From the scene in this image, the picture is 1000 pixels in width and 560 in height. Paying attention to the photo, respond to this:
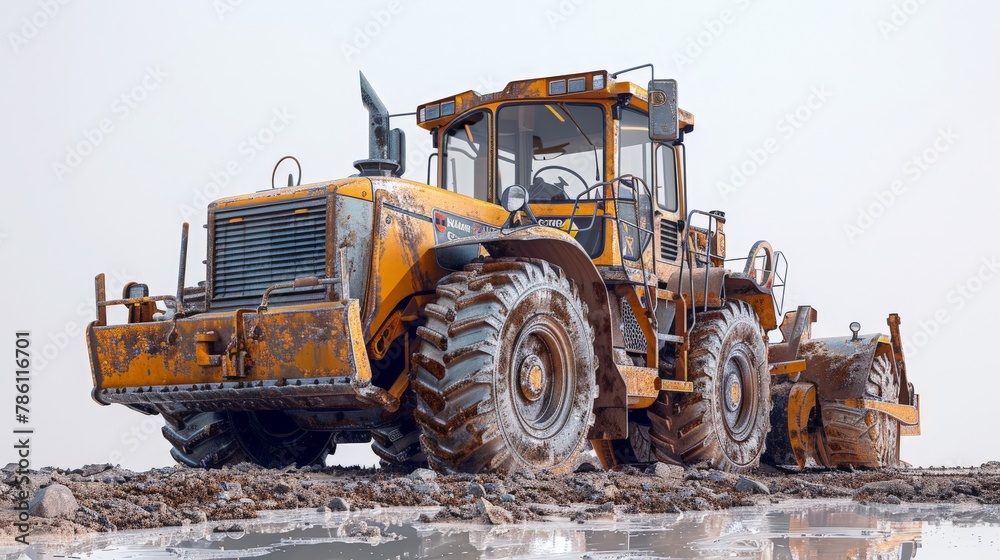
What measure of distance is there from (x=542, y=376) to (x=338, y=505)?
256cm

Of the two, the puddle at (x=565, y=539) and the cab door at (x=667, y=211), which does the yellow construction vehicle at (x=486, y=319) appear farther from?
the puddle at (x=565, y=539)

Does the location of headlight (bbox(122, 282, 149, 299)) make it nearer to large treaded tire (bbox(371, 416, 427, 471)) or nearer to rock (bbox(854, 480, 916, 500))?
large treaded tire (bbox(371, 416, 427, 471))

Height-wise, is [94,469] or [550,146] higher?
[550,146]

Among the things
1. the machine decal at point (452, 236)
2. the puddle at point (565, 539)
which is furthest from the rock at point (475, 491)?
the machine decal at point (452, 236)

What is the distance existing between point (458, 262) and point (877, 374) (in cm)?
618

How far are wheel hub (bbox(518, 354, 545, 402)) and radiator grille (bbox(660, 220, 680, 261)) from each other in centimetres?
302

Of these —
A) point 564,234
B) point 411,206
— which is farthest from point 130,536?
point 564,234

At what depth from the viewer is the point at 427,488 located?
7.29 meters

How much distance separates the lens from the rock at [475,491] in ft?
23.3

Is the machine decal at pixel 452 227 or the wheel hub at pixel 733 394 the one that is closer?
the machine decal at pixel 452 227

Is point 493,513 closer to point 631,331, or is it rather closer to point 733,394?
point 631,331

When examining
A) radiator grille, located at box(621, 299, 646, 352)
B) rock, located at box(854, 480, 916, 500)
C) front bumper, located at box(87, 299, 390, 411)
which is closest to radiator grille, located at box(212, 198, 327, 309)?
front bumper, located at box(87, 299, 390, 411)

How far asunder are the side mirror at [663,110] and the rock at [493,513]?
412cm

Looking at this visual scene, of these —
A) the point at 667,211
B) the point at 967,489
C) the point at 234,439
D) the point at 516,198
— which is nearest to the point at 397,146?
the point at 516,198
